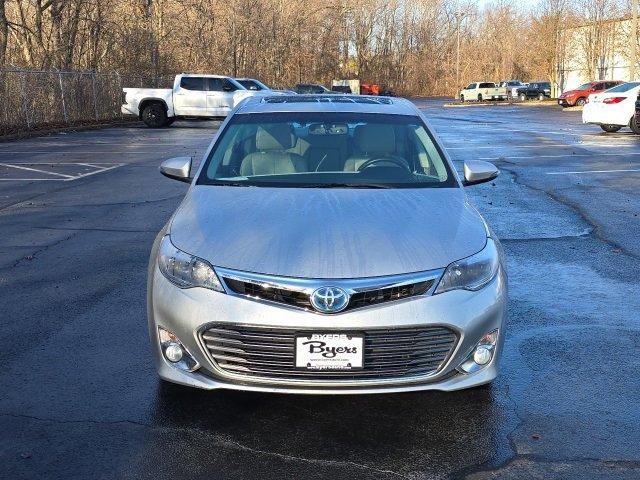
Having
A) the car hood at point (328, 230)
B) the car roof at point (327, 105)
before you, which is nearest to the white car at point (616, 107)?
the car roof at point (327, 105)

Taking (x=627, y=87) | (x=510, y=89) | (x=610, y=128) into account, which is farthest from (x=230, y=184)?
(x=510, y=89)

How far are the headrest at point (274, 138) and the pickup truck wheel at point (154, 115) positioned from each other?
82.1 ft

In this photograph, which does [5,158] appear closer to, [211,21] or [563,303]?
[563,303]

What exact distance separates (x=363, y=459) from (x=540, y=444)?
849 mm

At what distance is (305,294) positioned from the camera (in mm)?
3344

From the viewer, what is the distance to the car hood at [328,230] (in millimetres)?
3484

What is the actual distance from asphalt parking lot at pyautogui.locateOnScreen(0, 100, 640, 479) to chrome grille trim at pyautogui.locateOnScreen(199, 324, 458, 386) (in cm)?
32

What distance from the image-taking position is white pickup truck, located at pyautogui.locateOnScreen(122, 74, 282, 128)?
28.8 meters

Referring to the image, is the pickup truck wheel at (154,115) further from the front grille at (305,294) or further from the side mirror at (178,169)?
→ the front grille at (305,294)

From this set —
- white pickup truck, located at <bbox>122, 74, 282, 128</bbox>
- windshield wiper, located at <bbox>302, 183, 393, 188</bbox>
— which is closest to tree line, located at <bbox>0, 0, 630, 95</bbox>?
white pickup truck, located at <bbox>122, 74, 282, 128</bbox>

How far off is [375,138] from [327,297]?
203cm

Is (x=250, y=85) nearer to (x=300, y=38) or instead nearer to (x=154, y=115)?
(x=154, y=115)

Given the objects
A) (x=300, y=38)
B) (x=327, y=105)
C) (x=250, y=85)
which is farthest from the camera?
(x=300, y=38)

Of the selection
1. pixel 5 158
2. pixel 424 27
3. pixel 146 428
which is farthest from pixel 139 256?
pixel 424 27
